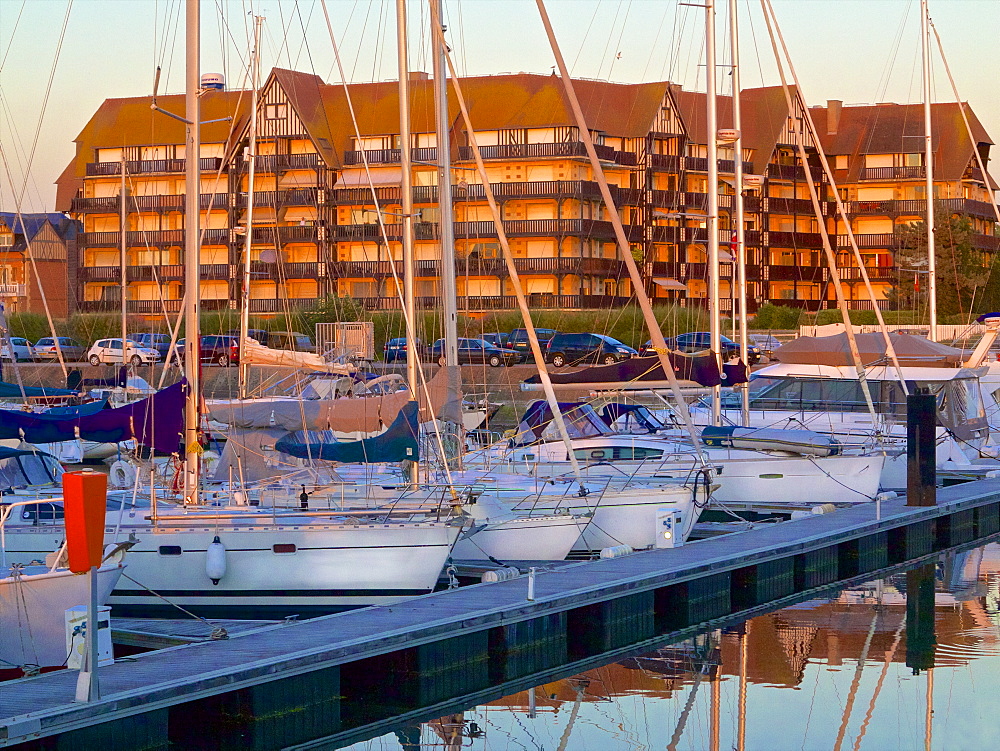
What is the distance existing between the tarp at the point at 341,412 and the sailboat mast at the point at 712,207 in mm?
7612

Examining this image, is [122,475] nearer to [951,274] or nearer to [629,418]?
[629,418]

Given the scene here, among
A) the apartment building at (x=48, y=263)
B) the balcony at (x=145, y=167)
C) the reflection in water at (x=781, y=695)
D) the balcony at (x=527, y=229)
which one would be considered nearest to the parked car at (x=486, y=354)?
the balcony at (x=527, y=229)

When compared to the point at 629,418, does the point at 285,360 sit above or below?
above

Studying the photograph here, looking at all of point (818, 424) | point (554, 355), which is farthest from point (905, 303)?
point (818, 424)

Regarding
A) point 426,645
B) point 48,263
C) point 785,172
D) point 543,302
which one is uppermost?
point 785,172

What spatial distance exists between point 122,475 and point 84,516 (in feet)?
38.3

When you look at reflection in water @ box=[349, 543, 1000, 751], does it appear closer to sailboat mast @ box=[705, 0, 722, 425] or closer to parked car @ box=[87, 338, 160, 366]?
sailboat mast @ box=[705, 0, 722, 425]

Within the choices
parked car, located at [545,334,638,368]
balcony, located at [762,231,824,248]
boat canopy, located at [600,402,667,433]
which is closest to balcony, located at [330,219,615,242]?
balcony, located at [762,231,824,248]

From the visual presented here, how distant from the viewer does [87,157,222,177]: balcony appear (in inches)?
3339

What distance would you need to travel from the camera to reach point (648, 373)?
25438 millimetres

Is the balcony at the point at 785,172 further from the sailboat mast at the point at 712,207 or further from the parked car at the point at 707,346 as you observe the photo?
the sailboat mast at the point at 712,207

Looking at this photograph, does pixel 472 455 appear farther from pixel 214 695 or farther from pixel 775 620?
pixel 214 695

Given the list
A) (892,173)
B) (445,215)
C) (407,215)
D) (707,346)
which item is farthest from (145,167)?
(407,215)

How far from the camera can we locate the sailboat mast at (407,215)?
20.8 m
